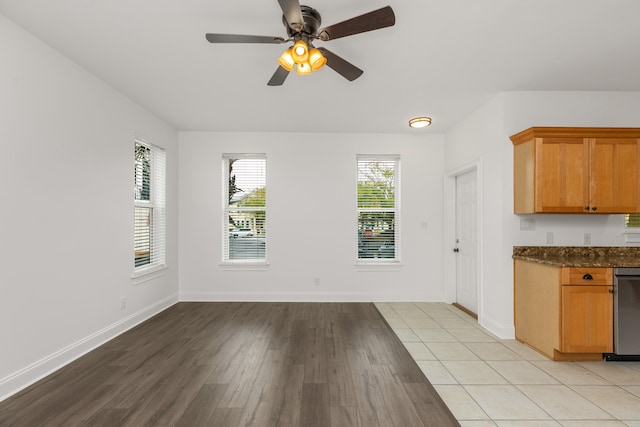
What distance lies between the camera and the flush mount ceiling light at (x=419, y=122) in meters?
4.36

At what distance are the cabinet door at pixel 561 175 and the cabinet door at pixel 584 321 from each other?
85 centimetres

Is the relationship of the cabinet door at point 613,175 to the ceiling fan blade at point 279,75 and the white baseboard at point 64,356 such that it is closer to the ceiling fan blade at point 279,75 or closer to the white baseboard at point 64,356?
the ceiling fan blade at point 279,75

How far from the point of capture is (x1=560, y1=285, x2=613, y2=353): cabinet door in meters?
2.83

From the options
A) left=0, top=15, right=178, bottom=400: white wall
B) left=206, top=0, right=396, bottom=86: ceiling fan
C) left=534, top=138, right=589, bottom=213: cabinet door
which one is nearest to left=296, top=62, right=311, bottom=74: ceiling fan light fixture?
left=206, top=0, right=396, bottom=86: ceiling fan

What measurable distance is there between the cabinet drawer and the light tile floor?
0.77 m

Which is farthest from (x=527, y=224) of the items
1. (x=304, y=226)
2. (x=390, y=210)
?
(x=304, y=226)

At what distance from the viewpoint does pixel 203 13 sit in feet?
7.20

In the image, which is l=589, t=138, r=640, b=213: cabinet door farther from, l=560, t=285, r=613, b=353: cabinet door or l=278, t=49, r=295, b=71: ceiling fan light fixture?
l=278, t=49, r=295, b=71: ceiling fan light fixture

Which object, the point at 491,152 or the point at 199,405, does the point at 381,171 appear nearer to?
the point at 491,152

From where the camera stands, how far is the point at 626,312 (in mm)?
2805

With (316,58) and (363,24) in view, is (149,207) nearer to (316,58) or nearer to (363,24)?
(316,58)

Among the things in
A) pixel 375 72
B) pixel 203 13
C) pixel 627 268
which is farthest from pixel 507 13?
pixel 627 268

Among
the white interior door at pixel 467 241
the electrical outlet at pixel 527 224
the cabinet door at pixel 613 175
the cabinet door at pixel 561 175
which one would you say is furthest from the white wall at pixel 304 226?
the cabinet door at pixel 613 175

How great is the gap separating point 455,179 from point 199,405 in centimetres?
455
